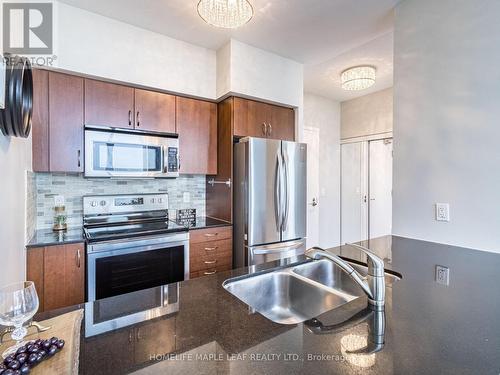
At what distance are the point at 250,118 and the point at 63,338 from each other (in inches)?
95.3

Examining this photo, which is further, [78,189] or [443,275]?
[78,189]

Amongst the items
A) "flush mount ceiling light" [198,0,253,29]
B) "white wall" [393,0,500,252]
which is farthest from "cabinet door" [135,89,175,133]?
"white wall" [393,0,500,252]

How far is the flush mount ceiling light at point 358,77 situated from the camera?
3.13 meters

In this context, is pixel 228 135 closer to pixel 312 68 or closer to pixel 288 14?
pixel 288 14

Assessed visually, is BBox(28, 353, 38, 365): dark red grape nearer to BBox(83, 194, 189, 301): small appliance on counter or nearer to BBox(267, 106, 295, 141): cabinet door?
BBox(83, 194, 189, 301): small appliance on counter

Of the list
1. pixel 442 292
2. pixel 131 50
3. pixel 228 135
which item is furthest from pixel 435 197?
pixel 131 50

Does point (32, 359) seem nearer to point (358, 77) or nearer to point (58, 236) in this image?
point (58, 236)

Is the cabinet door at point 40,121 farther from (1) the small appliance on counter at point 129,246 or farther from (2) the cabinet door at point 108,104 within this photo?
(1) the small appliance on counter at point 129,246

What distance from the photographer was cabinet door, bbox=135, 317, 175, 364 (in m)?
0.64

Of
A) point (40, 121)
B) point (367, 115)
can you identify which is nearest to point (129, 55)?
point (40, 121)

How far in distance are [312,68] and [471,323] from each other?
3106 mm

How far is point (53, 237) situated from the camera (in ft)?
6.31

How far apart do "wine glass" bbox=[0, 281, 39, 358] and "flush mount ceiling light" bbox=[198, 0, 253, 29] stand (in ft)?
5.80

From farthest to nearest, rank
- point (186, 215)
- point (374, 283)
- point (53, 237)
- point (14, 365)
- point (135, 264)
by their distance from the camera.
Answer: point (186, 215), point (135, 264), point (53, 237), point (374, 283), point (14, 365)
